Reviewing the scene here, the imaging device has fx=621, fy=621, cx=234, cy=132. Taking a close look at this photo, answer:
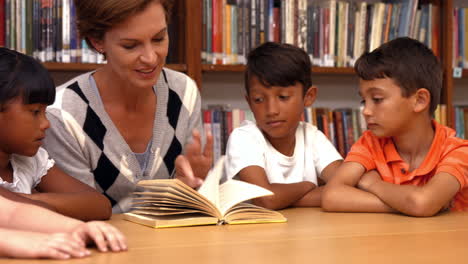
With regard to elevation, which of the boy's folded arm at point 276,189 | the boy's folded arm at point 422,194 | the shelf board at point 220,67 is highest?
the shelf board at point 220,67

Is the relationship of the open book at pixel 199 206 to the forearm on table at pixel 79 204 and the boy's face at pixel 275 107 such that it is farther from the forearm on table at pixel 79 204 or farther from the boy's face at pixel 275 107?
the boy's face at pixel 275 107

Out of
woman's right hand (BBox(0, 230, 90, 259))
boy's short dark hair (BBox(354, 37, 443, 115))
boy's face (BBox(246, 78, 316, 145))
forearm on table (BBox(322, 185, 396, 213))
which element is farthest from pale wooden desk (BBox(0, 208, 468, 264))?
boy's face (BBox(246, 78, 316, 145))

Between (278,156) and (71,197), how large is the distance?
77cm

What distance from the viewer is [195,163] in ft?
4.42

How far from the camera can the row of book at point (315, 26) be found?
8.51 ft

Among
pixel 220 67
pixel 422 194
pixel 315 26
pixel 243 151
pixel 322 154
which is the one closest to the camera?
pixel 422 194

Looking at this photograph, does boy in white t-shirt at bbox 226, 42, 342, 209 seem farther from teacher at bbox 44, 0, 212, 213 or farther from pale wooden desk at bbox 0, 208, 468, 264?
pale wooden desk at bbox 0, 208, 468, 264

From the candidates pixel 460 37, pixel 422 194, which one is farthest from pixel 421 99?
pixel 460 37

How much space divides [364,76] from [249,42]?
3.36 feet

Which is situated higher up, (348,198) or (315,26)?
(315,26)

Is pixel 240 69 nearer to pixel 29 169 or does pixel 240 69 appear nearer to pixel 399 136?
pixel 399 136

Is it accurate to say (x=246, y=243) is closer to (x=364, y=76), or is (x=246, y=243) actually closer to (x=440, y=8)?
(x=364, y=76)

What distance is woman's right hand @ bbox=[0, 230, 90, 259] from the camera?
2.75ft

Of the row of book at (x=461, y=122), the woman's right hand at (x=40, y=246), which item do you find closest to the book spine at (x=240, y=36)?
the row of book at (x=461, y=122)
